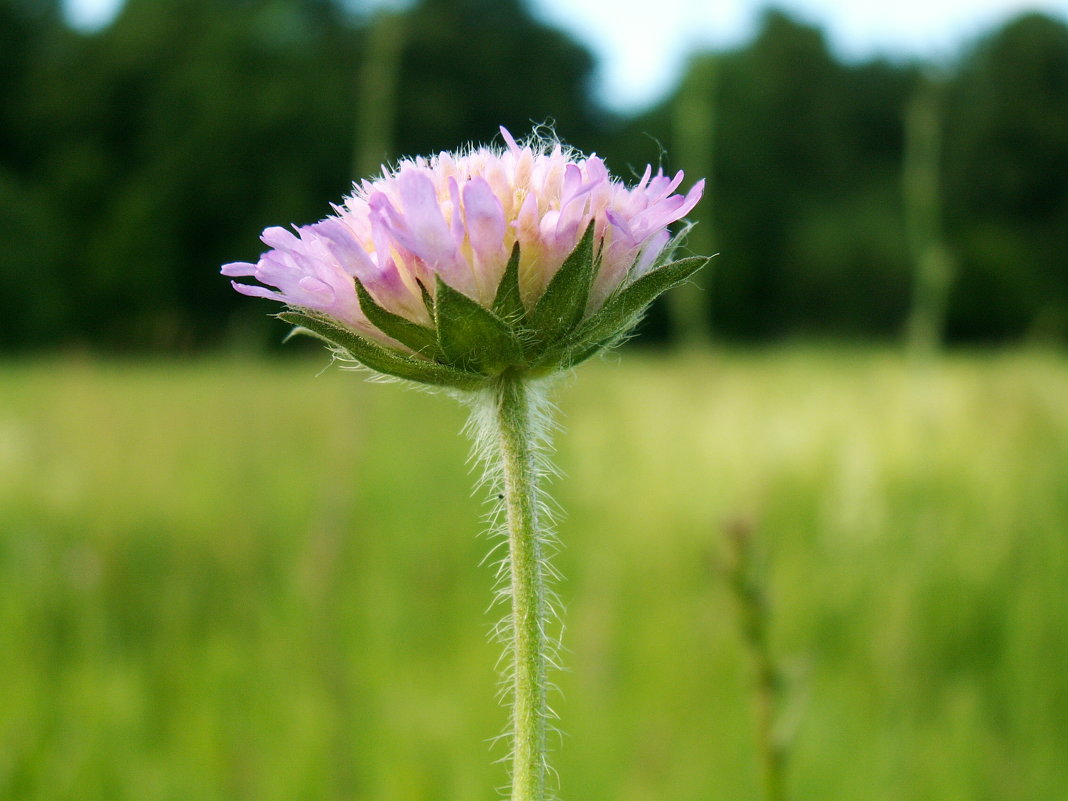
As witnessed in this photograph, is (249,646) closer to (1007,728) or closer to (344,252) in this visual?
(1007,728)

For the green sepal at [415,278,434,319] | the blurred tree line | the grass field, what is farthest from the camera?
the blurred tree line

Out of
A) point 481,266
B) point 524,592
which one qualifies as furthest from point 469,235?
point 524,592

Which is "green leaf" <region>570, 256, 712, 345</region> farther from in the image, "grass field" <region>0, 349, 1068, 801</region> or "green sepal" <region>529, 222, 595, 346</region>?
"grass field" <region>0, 349, 1068, 801</region>

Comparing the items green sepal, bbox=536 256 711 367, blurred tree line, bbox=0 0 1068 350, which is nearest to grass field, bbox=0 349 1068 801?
green sepal, bbox=536 256 711 367

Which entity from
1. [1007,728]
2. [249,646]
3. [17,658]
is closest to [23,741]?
[17,658]

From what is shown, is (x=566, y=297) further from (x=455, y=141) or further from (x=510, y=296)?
(x=455, y=141)

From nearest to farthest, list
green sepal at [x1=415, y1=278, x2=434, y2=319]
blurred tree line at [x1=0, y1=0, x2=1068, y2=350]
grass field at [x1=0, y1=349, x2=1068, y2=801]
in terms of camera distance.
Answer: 1. green sepal at [x1=415, y1=278, x2=434, y2=319]
2. grass field at [x1=0, y1=349, x2=1068, y2=801]
3. blurred tree line at [x1=0, y1=0, x2=1068, y2=350]

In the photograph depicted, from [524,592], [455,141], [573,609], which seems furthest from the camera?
[455,141]
